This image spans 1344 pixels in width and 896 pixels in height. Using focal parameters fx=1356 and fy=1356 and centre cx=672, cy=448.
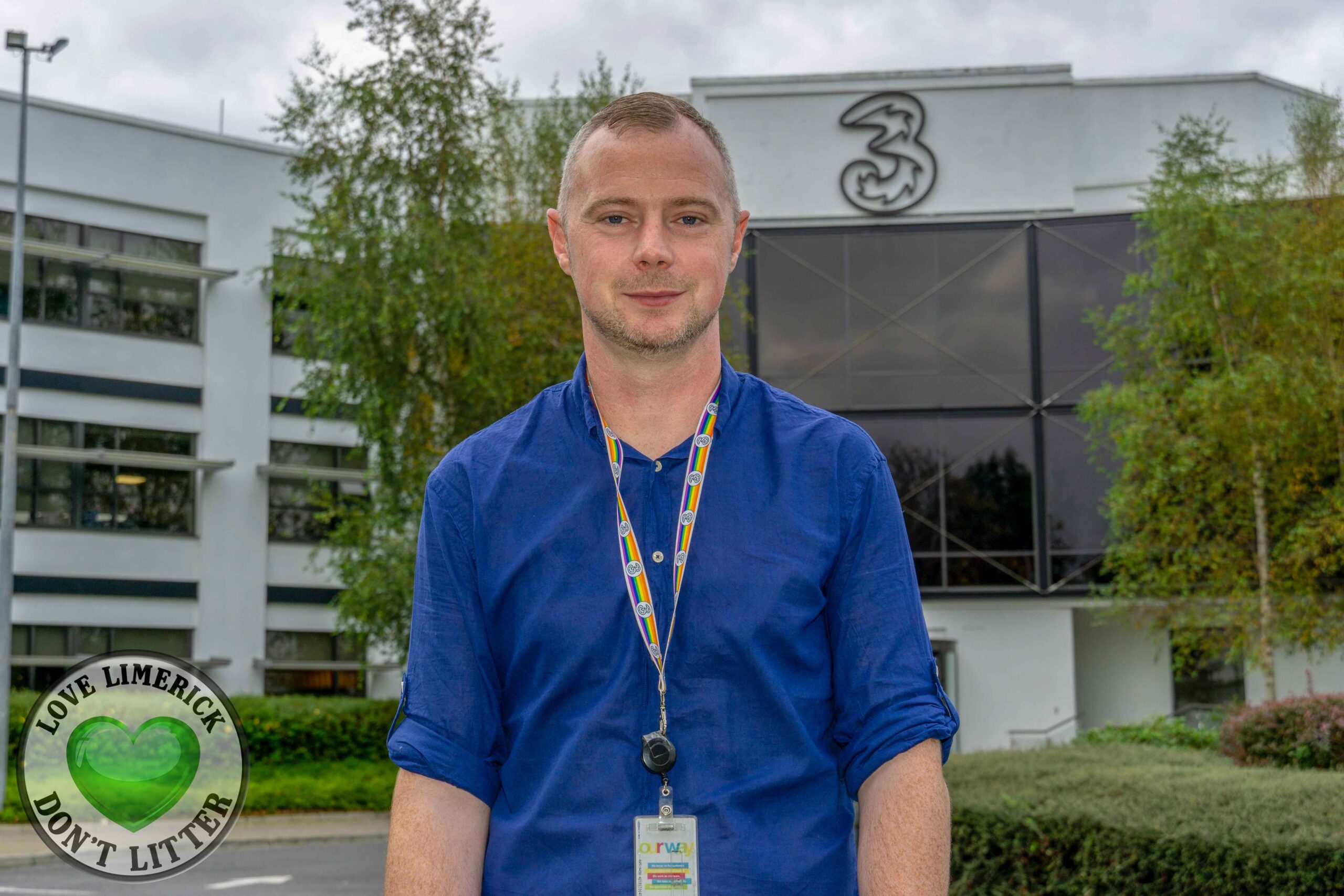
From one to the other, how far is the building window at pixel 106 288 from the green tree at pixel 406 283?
39.1 ft

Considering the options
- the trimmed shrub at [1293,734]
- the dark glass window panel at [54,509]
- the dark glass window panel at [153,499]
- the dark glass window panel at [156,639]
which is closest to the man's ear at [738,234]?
the trimmed shrub at [1293,734]

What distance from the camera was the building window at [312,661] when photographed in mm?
36281

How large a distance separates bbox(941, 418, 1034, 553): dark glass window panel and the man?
30.8m

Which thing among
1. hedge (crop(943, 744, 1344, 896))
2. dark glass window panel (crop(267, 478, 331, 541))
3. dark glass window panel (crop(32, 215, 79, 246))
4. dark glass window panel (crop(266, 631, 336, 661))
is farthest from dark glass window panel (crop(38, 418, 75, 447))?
hedge (crop(943, 744, 1344, 896))

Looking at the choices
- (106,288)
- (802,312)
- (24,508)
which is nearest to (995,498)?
(802,312)

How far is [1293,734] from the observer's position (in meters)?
13.8

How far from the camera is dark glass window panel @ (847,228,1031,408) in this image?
1284 inches

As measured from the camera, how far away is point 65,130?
33438 millimetres

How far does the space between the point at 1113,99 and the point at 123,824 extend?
36.5m

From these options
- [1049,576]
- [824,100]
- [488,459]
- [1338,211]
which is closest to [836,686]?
[488,459]

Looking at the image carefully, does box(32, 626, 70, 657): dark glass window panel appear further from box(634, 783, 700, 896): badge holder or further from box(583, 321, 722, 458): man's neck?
box(634, 783, 700, 896): badge holder

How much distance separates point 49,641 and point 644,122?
112 ft

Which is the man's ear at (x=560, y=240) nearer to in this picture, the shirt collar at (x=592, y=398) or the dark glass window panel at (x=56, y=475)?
the shirt collar at (x=592, y=398)

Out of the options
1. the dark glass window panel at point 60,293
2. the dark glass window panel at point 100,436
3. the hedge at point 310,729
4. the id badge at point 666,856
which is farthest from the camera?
the dark glass window panel at point 100,436
